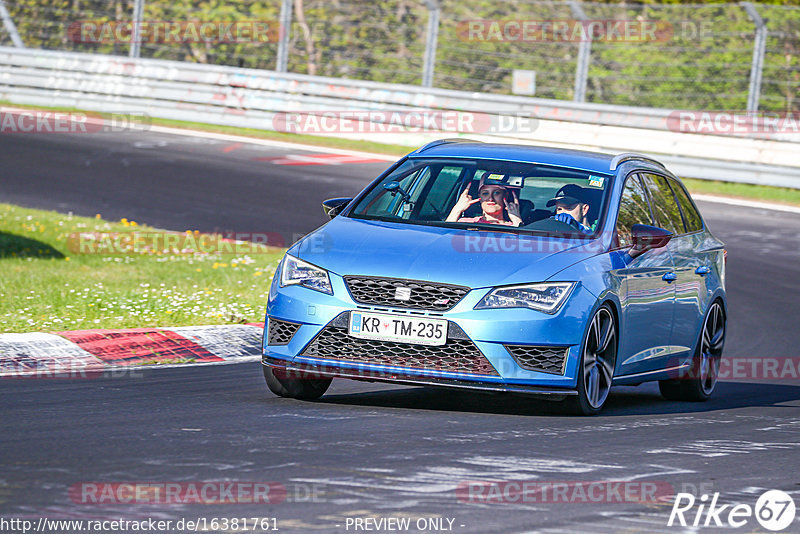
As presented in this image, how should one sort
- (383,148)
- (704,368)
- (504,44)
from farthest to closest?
(504,44), (383,148), (704,368)

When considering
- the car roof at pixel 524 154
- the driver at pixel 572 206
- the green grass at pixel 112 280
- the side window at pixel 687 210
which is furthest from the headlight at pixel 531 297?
the green grass at pixel 112 280

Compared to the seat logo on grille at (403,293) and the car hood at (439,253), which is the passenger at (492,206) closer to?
the car hood at (439,253)

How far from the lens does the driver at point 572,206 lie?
8344mm

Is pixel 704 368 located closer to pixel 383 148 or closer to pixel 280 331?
pixel 280 331

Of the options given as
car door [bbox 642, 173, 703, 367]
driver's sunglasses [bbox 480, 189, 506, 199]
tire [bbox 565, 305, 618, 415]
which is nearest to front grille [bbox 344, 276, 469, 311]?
tire [bbox 565, 305, 618, 415]

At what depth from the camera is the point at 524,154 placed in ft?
29.1

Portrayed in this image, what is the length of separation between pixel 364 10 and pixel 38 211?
374 inches

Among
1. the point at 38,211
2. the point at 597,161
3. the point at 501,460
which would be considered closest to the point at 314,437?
the point at 501,460

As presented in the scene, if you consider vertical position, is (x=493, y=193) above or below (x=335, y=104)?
above

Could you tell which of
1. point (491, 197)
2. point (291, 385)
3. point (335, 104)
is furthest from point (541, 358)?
point (335, 104)

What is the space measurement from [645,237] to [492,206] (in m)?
0.94

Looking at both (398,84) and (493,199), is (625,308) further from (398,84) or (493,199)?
(398,84)

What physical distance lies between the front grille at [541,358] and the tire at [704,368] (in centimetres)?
231

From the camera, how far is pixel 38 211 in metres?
17.0
